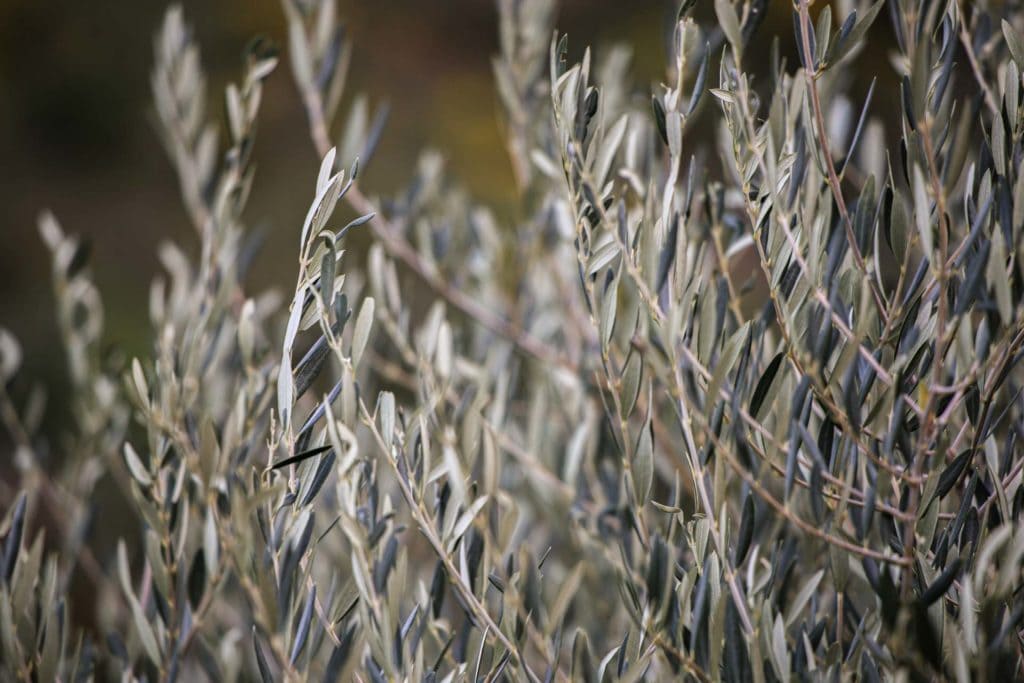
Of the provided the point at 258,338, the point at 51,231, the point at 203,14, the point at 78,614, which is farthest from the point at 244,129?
the point at 203,14

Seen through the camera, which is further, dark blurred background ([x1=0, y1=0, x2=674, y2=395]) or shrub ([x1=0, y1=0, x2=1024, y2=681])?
dark blurred background ([x1=0, y1=0, x2=674, y2=395])

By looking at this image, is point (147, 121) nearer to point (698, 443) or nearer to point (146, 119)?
point (146, 119)

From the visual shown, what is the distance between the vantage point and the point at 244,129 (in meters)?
0.57

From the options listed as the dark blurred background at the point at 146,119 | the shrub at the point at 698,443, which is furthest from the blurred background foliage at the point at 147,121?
the shrub at the point at 698,443

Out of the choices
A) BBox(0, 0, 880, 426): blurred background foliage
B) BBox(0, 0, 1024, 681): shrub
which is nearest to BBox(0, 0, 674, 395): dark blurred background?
BBox(0, 0, 880, 426): blurred background foliage

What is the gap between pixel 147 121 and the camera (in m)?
2.08

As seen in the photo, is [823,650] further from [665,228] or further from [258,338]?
[258,338]

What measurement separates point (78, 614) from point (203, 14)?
5.18ft

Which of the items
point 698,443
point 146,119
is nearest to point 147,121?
point 146,119

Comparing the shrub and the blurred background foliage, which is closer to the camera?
the shrub

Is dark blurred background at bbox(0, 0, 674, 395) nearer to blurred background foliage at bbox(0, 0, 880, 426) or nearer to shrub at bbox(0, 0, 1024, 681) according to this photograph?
blurred background foliage at bbox(0, 0, 880, 426)

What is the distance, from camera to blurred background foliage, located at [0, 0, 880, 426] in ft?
6.81

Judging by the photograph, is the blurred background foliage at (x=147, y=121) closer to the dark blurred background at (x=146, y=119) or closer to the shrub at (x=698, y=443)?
the dark blurred background at (x=146, y=119)

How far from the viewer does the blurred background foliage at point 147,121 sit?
81.7 inches
